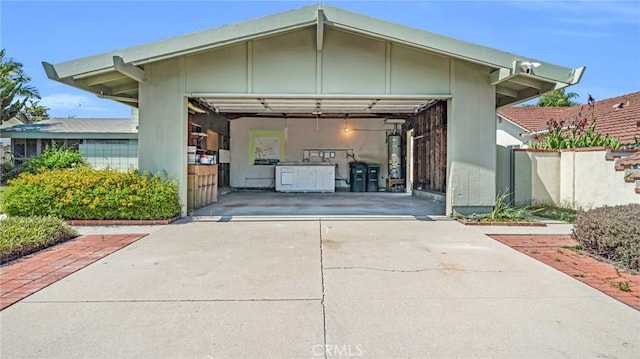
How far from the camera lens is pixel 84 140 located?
55.5 ft

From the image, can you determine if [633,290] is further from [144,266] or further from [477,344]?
[144,266]

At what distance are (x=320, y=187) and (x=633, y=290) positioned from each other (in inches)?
476

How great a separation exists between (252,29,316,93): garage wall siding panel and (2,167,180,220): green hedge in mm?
2792

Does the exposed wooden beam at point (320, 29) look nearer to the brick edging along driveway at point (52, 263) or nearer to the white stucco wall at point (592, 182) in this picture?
the brick edging along driveway at point (52, 263)

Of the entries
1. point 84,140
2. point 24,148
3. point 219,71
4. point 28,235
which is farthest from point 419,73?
point 24,148

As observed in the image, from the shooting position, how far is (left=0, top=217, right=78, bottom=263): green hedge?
4801 millimetres

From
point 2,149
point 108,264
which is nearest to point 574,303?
point 108,264

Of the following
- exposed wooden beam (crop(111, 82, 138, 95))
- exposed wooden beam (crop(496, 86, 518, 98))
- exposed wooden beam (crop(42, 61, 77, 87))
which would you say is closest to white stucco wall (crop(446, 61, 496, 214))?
exposed wooden beam (crop(496, 86, 518, 98))

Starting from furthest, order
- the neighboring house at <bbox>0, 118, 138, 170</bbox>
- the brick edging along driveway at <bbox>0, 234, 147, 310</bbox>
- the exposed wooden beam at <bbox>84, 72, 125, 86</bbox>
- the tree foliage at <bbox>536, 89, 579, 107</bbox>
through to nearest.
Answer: the tree foliage at <bbox>536, 89, 579, 107</bbox>, the neighboring house at <bbox>0, 118, 138, 170</bbox>, the exposed wooden beam at <bbox>84, 72, 125, 86</bbox>, the brick edging along driveway at <bbox>0, 234, 147, 310</bbox>

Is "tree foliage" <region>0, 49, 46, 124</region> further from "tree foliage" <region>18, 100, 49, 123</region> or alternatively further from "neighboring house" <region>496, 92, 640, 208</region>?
"neighboring house" <region>496, 92, 640, 208</region>

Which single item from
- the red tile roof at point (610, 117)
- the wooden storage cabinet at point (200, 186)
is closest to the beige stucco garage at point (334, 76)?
the wooden storage cabinet at point (200, 186)

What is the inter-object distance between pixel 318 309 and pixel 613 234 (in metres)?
3.66

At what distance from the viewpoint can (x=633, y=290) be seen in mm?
3689

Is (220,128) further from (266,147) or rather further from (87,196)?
(87,196)
